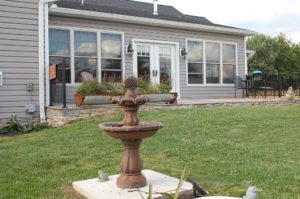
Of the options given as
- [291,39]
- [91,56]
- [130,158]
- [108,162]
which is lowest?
[108,162]

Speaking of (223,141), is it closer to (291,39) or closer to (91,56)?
(91,56)

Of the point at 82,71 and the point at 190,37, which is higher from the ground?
the point at 190,37

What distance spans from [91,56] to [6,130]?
386 centimetres

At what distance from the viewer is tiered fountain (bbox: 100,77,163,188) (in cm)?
330

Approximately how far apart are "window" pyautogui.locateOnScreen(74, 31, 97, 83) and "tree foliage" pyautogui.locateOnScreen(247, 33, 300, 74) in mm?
25964

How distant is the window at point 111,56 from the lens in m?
12.0

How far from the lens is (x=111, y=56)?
Answer: 12.1 metres

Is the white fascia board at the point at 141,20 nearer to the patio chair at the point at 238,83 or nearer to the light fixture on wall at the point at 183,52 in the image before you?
the light fixture on wall at the point at 183,52

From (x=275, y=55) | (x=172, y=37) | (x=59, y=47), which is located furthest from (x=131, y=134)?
(x=275, y=55)

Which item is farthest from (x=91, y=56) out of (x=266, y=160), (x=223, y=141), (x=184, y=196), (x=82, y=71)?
(x=184, y=196)

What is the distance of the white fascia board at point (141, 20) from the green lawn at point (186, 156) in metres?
4.06

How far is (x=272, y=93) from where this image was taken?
50.8 ft

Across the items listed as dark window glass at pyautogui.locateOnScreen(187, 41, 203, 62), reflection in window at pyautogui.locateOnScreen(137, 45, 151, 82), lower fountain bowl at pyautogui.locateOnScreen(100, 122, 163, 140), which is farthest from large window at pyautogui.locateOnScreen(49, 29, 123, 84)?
lower fountain bowl at pyautogui.locateOnScreen(100, 122, 163, 140)

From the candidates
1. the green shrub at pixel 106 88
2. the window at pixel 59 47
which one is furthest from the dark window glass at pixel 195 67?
the window at pixel 59 47
